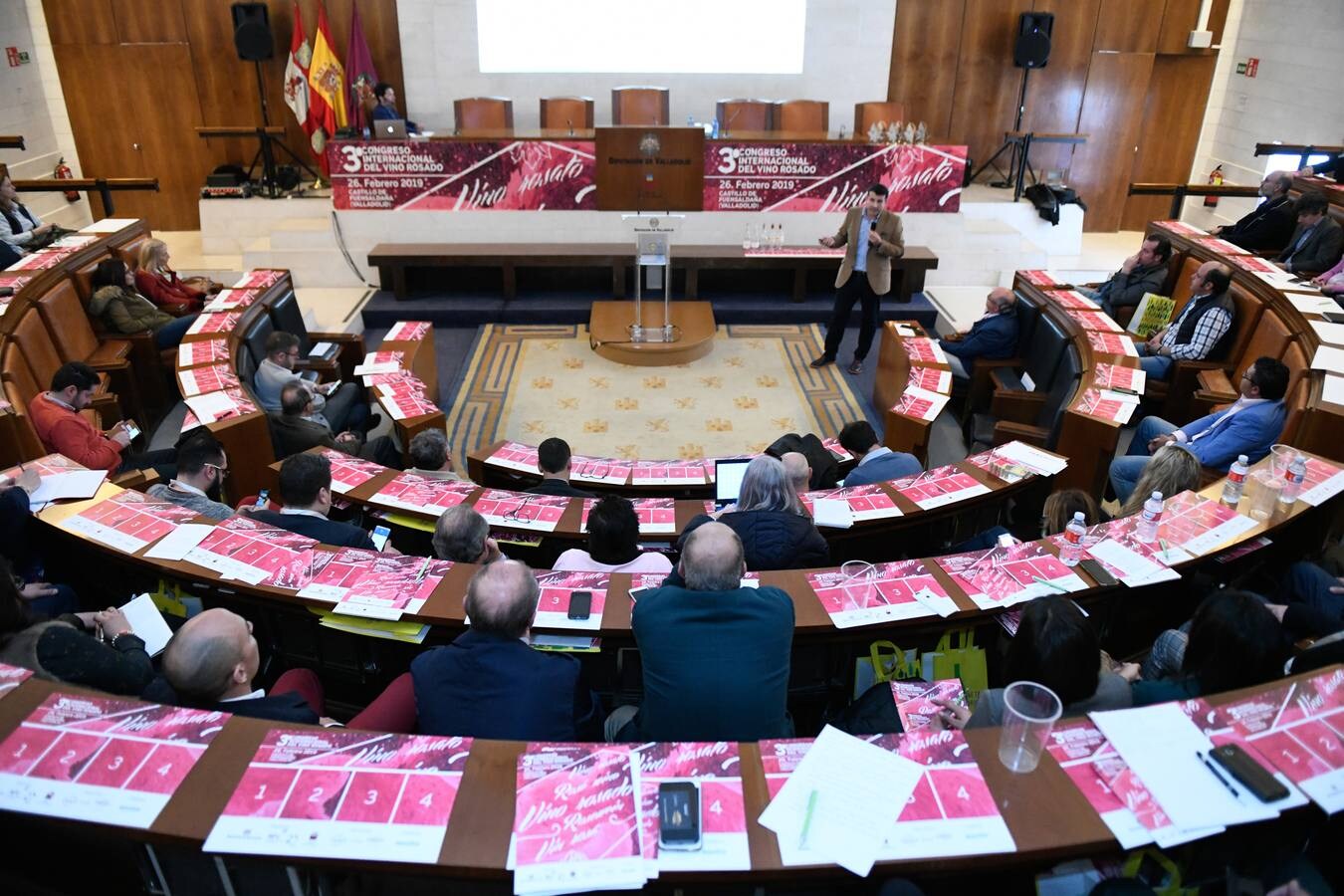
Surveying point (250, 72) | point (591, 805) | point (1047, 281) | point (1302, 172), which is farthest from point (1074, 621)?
point (250, 72)

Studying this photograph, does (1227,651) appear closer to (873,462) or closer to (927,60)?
(873,462)

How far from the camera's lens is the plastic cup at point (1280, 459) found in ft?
11.8

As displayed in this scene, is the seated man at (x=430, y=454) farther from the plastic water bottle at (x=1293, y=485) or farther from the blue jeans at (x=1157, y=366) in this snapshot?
the blue jeans at (x=1157, y=366)

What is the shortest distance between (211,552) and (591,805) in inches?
76.0

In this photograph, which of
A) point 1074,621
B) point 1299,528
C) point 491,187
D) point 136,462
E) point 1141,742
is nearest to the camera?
point 1141,742

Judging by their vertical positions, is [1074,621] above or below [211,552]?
above

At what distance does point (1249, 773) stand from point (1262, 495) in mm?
1887

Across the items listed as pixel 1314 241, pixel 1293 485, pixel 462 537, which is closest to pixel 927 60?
pixel 1314 241

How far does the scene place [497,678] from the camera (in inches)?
90.3

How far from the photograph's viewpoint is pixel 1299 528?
146 inches

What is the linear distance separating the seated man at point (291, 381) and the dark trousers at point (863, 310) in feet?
11.8

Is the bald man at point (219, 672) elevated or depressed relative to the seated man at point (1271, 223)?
depressed

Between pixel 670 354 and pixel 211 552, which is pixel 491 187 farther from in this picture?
pixel 211 552

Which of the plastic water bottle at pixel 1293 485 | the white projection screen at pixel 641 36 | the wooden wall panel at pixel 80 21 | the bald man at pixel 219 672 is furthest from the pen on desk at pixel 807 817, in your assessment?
the wooden wall panel at pixel 80 21
